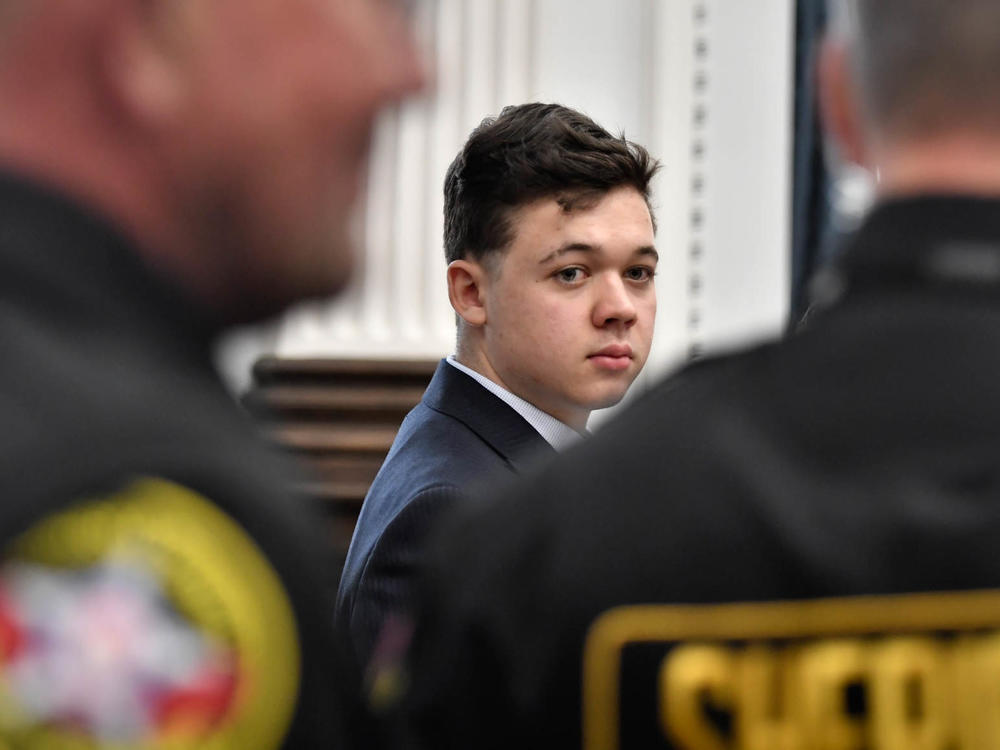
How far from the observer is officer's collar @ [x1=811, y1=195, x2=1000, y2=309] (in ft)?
3.20

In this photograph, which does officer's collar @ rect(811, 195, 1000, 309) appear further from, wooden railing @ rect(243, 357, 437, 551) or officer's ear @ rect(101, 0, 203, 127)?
wooden railing @ rect(243, 357, 437, 551)

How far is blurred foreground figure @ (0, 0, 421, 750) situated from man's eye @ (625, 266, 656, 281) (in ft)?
3.98

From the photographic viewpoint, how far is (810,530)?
0.93m

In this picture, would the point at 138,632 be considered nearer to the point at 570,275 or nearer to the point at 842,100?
the point at 842,100

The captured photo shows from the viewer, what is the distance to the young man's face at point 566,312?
2.07 m

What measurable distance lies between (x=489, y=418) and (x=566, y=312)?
0.19 meters

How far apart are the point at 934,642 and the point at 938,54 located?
36 cm

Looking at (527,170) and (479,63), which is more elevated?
(479,63)

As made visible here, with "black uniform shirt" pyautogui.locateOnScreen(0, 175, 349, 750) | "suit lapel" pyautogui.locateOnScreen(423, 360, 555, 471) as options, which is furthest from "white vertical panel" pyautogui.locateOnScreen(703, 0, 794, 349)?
"black uniform shirt" pyautogui.locateOnScreen(0, 175, 349, 750)

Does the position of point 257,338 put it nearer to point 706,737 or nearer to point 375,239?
point 375,239

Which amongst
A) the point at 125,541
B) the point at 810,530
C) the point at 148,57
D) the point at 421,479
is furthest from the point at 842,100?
the point at 421,479

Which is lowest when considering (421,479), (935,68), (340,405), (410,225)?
(340,405)

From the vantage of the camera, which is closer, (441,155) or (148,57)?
(148,57)

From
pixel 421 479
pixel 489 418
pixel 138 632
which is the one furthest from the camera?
pixel 489 418
